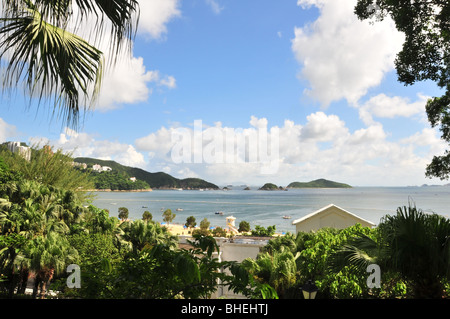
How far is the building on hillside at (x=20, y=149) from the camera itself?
29244mm

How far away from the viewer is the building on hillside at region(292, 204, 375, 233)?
18312mm

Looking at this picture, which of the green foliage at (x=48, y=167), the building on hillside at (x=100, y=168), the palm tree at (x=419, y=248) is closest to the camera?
the palm tree at (x=419, y=248)

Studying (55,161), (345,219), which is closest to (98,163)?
(55,161)

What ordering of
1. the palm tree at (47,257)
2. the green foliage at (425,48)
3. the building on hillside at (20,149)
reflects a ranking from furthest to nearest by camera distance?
the building on hillside at (20,149), the palm tree at (47,257), the green foliage at (425,48)

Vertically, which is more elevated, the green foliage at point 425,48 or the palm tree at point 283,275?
the green foliage at point 425,48

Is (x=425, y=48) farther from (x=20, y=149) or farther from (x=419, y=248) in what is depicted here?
(x=20, y=149)

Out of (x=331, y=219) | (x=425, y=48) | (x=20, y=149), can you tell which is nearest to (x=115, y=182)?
(x=20, y=149)

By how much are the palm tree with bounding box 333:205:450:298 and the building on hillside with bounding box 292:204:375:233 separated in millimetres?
14796

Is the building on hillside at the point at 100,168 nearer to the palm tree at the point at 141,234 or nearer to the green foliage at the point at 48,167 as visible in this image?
the green foliage at the point at 48,167

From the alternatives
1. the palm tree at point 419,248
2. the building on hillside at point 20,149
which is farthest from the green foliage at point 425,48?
the building on hillside at point 20,149

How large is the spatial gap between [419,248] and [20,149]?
116 feet

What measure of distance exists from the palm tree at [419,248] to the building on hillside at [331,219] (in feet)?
48.5

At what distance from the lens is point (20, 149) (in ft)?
99.3

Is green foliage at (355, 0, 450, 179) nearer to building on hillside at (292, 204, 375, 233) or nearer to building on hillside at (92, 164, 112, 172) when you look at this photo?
building on hillside at (292, 204, 375, 233)
